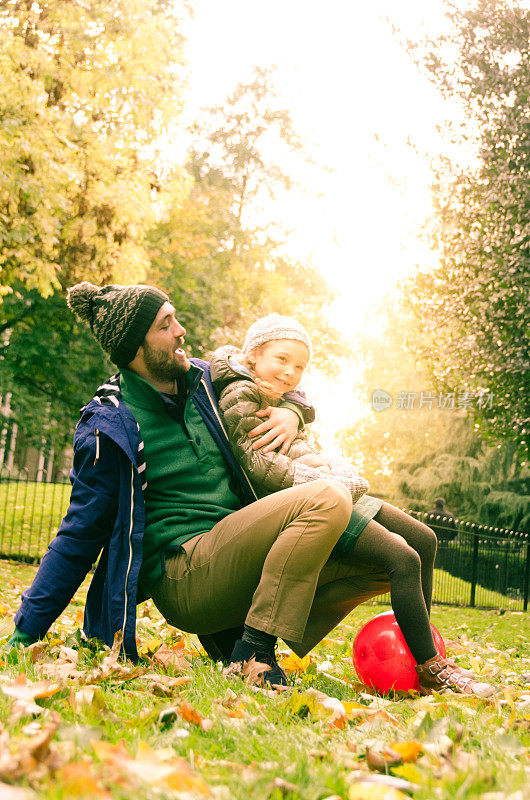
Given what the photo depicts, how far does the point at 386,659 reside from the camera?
3.14 metres

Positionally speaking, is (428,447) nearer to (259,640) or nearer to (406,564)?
(406,564)

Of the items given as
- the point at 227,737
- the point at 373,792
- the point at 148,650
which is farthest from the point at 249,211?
the point at 373,792

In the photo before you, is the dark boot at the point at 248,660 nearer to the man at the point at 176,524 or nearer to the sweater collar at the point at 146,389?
the man at the point at 176,524

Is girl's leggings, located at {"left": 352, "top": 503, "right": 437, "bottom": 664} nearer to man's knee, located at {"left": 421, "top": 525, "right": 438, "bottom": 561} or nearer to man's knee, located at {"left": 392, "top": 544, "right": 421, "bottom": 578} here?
man's knee, located at {"left": 392, "top": 544, "right": 421, "bottom": 578}

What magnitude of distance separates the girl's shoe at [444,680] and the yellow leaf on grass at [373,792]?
1491mm

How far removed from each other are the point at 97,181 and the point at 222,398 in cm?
946

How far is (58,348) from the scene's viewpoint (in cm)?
1616

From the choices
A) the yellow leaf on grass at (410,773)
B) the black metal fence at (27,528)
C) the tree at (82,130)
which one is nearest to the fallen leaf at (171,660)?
the yellow leaf on grass at (410,773)

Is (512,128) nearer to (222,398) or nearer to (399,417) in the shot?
(222,398)

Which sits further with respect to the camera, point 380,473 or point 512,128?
point 380,473

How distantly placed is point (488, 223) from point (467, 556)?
19.9 ft

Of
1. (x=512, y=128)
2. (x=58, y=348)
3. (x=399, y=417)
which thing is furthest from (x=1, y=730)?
(x=399, y=417)

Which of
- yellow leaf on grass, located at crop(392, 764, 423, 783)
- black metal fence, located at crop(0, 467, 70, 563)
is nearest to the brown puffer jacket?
yellow leaf on grass, located at crop(392, 764, 423, 783)

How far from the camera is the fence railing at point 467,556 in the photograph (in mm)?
13477
